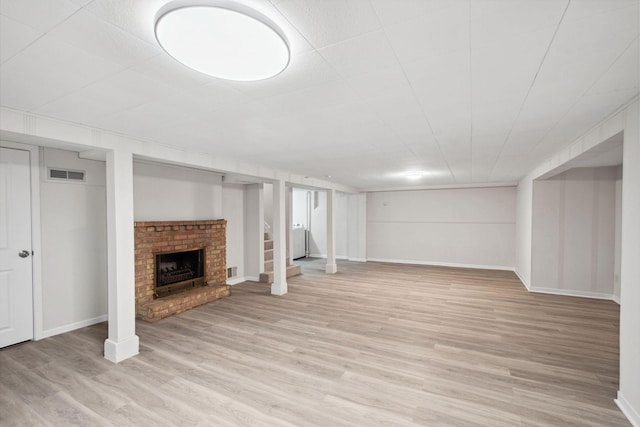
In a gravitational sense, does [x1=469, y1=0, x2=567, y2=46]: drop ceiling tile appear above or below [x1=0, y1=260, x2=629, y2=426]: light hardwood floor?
above

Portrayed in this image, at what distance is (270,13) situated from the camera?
117cm

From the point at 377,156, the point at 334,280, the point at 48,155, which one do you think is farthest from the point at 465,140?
the point at 48,155

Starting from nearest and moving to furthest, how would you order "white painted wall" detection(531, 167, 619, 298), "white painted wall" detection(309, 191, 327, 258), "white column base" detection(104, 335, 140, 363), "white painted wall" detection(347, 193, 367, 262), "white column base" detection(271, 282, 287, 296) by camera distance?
"white column base" detection(104, 335, 140, 363) < "white painted wall" detection(531, 167, 619, 298) < "white column base" detection(271, 282, 287, 296) < "white painted wall" detection(347, 193, 367, 262) < "white painted wall" detection(309, 191, 327, 258)

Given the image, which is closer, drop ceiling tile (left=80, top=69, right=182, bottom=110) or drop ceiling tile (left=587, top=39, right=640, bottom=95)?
drop ceiling tile (left=587, top=39, right=640, bottom=95)

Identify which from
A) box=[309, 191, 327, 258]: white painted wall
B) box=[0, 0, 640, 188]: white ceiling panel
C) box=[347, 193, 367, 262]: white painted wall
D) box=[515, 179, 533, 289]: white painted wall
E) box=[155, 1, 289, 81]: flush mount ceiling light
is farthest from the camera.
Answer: box=[309, 191, 327, 258]: white painted wall

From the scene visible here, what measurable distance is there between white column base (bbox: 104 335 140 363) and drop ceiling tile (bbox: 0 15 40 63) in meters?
2.58

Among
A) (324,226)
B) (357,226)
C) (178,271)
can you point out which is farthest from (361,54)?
(324,226)

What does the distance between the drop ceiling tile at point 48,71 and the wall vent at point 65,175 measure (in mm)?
1684

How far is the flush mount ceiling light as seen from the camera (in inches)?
41.9

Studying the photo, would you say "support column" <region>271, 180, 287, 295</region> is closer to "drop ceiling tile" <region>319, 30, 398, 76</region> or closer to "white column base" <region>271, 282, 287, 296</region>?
"white column base" <region>271, 282, 287, 296</region>

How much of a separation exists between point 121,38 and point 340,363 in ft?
9.65

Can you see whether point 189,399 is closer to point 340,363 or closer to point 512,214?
point 340,363

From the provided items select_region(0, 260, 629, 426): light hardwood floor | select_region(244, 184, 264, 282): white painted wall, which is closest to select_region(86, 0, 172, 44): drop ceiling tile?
select_region(0, 260, 629, 426): light hardwood floor

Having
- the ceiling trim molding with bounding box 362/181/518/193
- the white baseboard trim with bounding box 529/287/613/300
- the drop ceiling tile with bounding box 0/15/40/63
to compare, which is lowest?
the white baseboard trim with bounding box 529/287/613/300
